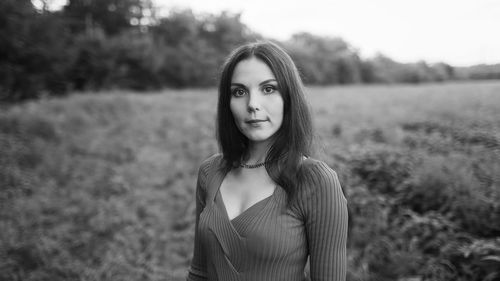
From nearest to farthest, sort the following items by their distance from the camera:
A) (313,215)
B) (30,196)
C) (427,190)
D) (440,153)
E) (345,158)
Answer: (313,215) → (427,190) → (440,153) → (345,158) → (30,196)

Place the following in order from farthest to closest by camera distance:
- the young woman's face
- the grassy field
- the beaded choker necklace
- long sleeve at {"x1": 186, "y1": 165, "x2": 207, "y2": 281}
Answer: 1. the grassy field
2. long sleeve at {"x1": 186, "y1": 165, "x2": 207, "y2": 281}
3. the beaded choker necklace
4. the young woman's face

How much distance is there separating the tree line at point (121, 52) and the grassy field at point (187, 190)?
177cm

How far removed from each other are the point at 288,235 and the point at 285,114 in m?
0.56

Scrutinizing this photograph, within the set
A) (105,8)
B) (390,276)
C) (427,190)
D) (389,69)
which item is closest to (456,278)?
(390,276)

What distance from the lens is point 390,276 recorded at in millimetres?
2920

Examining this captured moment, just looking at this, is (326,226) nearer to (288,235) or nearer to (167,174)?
(288,235)

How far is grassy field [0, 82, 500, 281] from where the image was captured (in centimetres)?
299

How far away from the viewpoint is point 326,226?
133 cm

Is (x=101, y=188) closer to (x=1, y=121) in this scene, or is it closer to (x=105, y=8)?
(x=1, y=121)

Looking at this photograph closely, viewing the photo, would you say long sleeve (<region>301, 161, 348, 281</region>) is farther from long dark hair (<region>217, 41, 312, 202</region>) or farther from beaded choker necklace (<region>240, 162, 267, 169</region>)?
beaded choker necklace (<region>240, 162, 267, 169</region>)

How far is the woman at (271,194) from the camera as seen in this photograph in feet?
4.41

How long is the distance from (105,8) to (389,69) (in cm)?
3252

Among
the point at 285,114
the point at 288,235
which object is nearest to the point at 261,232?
the point at 288,235

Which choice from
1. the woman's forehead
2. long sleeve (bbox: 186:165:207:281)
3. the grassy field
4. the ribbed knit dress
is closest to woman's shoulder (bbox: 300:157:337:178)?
the ribbed knit dress
